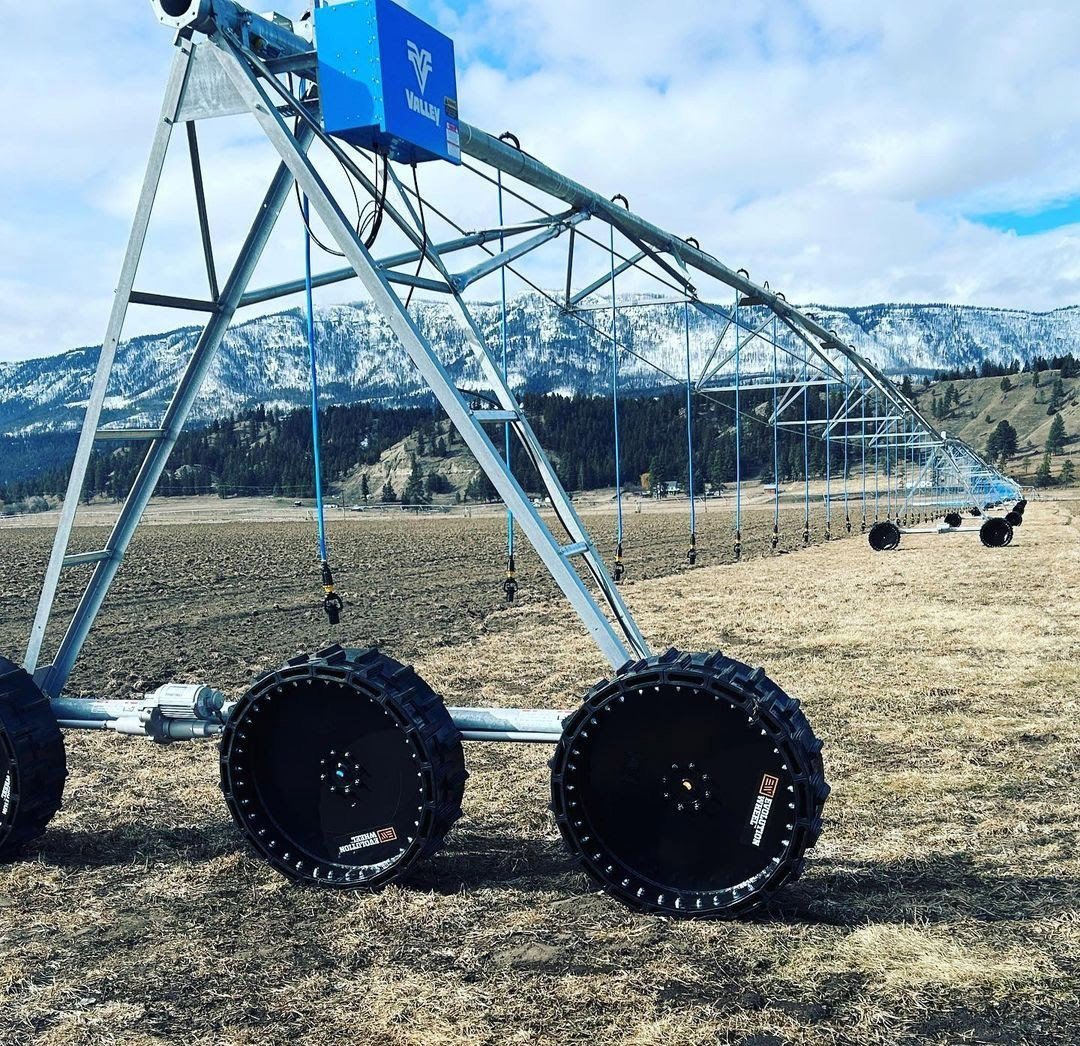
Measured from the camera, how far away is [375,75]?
240 inches

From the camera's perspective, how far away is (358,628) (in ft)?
60.0

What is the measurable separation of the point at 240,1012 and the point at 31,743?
2.65m

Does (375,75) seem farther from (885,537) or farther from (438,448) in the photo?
(438,448)

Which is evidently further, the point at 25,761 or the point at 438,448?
the point at 438,448

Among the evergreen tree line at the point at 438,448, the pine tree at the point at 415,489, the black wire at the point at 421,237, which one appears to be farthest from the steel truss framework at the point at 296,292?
the pine tree at the point at 415,489

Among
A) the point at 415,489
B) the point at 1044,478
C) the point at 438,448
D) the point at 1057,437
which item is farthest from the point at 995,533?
the point at 1057,437

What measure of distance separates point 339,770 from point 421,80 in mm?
4403

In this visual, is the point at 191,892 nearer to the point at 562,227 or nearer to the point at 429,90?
the point at 429,90

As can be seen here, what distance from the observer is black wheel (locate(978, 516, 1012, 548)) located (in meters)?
32.8

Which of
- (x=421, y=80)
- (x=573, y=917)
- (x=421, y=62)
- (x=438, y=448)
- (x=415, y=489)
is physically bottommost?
(x=573, y=917)

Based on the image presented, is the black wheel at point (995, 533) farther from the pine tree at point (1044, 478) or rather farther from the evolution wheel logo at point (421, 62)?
the pine tree at point (1044, 478)

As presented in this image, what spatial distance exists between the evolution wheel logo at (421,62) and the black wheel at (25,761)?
4651 millimetres

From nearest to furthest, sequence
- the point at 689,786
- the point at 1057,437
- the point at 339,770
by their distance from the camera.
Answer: the point at 689,786 < the point at 339,770 < the point at 1057,437

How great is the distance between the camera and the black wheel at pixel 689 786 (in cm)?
509
